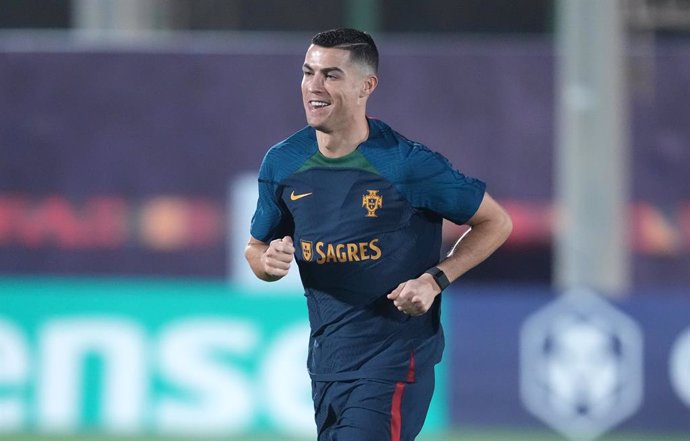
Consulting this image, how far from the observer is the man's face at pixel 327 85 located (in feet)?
18.0

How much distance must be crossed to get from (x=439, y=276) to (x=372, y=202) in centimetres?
37

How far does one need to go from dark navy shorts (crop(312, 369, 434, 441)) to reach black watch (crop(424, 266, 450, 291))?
387 mm

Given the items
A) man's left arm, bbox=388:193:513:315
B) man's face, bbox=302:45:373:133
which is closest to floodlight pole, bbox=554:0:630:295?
man's left arm, bbox=388:193:513:315

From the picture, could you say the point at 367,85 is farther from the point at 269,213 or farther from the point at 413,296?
the point at 413,296

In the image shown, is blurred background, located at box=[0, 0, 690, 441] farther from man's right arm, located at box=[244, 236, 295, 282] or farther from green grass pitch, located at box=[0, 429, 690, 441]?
man's right arm, located at box=[244, 236, 295, 282]

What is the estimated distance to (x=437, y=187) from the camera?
556 cm

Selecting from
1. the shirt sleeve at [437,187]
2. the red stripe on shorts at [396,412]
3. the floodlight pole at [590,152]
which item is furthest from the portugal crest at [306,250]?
the floodlight pole at [590,152]

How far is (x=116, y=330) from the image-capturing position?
1060 centimetres

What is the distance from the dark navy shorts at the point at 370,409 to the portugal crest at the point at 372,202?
2.02 feet

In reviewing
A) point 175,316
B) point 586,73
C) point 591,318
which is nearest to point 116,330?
point 175,316

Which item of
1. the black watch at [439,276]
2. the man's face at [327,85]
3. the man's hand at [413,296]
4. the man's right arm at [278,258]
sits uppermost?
the man's face at [327,85]

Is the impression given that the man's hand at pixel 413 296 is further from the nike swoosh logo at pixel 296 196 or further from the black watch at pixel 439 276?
the nike swoosh logo at pixel 296 196

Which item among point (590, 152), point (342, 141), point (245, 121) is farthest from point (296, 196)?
point (245, 121)

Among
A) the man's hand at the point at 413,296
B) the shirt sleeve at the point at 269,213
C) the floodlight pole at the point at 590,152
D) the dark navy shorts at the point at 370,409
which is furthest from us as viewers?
the floodlight pole at the point at 590,152
